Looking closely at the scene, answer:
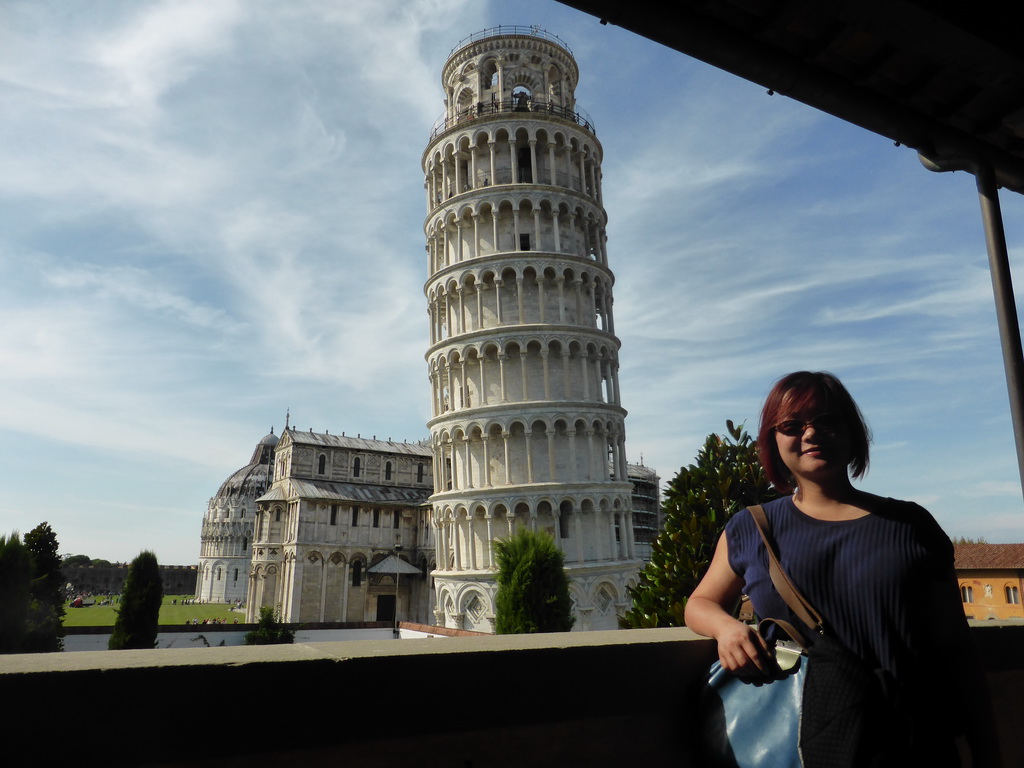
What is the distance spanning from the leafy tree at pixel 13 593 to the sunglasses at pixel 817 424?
28592 millimetres

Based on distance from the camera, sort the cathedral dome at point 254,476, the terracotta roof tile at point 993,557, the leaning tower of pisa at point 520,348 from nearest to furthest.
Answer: the leaning tower of pisa at point 520,348 < the terracotta roof tile at point 993,557 < the cathedral dome at point 254,476

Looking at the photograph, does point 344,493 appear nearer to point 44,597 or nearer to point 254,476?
point 44,597

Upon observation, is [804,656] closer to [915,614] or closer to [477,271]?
[915,614]

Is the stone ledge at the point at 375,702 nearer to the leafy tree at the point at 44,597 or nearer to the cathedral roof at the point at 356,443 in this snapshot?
the leafy tree at the point at 44,597

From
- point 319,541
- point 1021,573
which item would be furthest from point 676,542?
point 319,541

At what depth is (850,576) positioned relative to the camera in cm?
214

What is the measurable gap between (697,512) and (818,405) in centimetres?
971

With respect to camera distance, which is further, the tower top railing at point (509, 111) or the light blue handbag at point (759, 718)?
the tower top railing at point (509, 111)

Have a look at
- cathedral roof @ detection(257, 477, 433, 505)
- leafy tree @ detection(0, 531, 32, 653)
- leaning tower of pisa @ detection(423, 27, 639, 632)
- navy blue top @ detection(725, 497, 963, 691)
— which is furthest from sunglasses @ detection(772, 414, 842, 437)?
cathedral roof @ detection(257, 477, 433, 505)

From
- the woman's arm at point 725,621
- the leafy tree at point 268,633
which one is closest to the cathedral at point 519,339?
the leafy tree at point 268,633

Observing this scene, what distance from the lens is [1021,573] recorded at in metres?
36.1

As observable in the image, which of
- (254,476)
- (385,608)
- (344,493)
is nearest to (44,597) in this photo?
(344,493)

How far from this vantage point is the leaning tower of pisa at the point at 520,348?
110 feet

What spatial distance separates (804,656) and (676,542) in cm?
994
